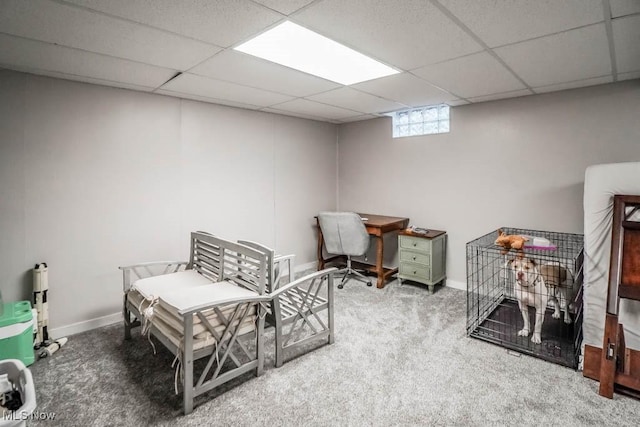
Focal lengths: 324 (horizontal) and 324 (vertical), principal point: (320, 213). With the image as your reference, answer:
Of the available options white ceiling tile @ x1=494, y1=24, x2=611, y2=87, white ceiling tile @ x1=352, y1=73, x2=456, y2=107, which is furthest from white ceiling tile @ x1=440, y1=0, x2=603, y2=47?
white ceiling tile @ x1=352, y1=73, x2=456, y2=107

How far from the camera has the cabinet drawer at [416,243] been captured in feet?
12.0

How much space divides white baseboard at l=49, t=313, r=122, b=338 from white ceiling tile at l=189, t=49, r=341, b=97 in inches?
90.8

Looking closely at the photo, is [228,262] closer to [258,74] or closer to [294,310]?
[294,310]

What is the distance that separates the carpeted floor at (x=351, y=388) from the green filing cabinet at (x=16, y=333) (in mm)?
148

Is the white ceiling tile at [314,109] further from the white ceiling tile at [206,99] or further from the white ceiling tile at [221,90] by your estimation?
the white ceiling tile at [206,99]

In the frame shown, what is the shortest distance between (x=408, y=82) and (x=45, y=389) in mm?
3448

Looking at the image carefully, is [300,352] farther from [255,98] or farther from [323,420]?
[255,98]

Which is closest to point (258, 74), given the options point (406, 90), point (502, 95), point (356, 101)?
point (356, 101)

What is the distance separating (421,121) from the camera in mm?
4020

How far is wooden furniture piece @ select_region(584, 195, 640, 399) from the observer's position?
1907 millimetres

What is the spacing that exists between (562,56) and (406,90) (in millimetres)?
1195

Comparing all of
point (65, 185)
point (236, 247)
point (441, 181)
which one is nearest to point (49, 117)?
point (65, 185)

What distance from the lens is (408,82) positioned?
2797mm

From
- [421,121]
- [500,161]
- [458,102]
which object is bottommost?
[500,161]
